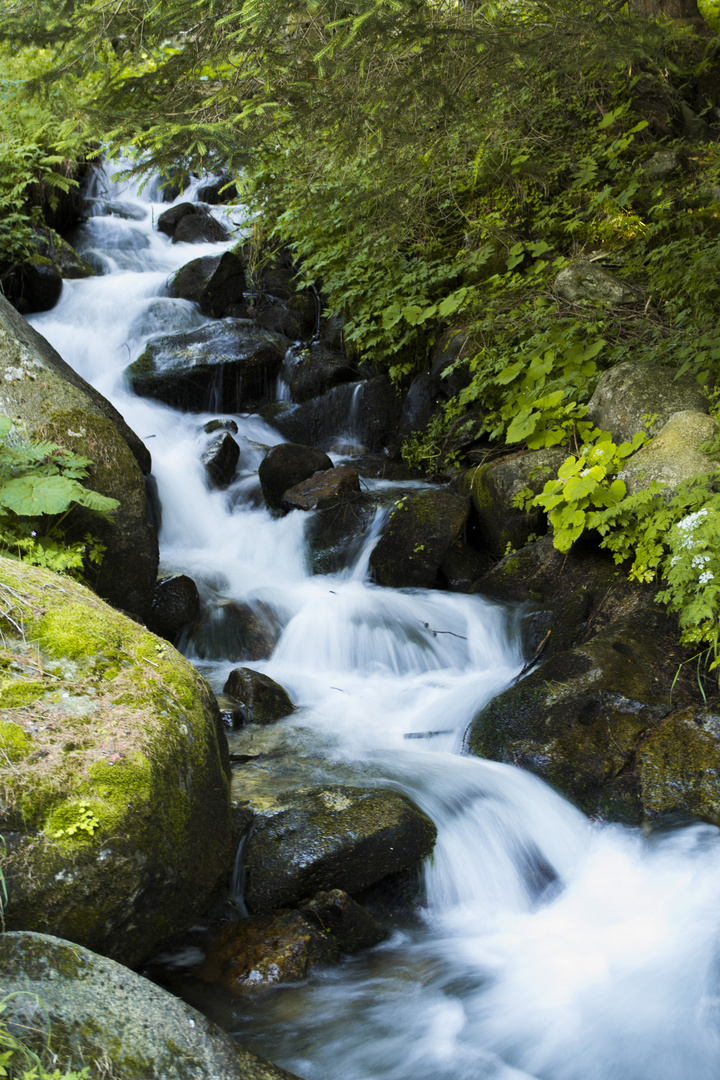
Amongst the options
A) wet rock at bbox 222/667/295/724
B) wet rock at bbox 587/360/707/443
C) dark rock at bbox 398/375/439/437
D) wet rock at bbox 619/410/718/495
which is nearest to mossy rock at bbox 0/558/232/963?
wet rock at bbox 222/667/295/724

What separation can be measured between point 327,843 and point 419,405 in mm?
6602

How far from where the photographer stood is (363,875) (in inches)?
139

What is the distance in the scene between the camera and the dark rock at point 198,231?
1436 centimetres

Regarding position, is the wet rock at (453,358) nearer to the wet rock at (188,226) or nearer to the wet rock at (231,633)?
the wet rock at (231,633)

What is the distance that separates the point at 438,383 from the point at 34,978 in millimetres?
7890

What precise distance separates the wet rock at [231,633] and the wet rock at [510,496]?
2.21 meters

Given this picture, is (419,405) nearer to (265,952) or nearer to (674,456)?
(674,456)

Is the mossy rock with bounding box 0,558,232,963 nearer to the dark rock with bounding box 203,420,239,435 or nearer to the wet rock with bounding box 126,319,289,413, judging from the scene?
the dark rock with bounding box 203,420,239,435

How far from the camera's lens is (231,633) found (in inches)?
253

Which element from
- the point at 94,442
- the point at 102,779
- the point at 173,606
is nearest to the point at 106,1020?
the point at 102,779

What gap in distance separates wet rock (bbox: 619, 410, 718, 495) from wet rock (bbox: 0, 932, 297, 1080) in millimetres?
4418

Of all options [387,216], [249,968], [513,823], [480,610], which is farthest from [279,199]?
[249,968]

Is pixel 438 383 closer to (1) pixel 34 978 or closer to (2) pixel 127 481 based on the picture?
(2) pixel 127 481

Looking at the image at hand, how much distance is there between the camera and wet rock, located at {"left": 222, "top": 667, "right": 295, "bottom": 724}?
16.8ft
